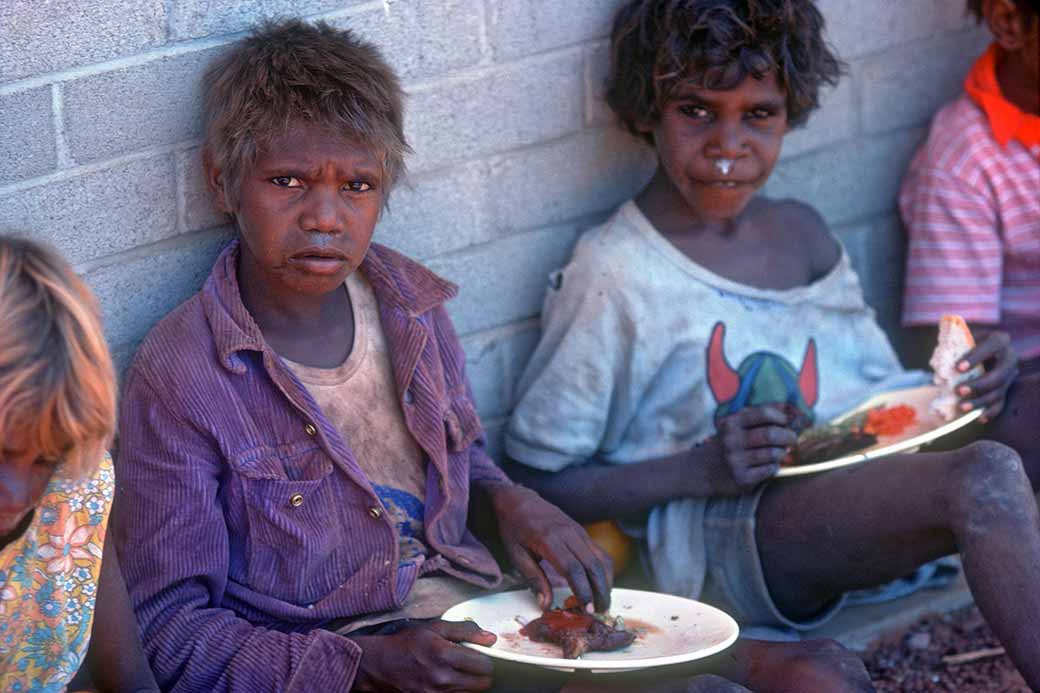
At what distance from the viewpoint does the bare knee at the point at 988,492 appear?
2914 mm

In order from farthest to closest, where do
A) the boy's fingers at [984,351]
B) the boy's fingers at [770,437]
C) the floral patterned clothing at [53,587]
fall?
the boy's fingers at [984,351] → the boy's fingers at [770,437] → the floral patterned clothing at [53,587]

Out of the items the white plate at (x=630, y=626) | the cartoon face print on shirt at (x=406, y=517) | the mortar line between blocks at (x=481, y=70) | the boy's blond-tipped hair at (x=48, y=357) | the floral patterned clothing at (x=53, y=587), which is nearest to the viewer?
the boy's blond-tipped hair at (x=48, y=357)

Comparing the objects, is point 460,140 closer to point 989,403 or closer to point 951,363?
point 951,363

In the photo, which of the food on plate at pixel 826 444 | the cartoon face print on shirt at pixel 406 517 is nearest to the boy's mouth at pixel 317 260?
the cartoon face print on shirt at pixel 406 517

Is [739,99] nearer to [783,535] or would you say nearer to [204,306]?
[783,535]

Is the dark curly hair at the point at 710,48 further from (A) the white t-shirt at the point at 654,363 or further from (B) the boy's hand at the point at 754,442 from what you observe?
(B) the boy's hand at the point at 754,442

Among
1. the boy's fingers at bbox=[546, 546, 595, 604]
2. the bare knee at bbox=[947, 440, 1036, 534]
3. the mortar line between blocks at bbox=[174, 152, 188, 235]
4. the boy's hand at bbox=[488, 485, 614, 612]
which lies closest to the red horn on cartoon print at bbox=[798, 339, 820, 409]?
the bare knee at bbox=[947, 440, 1036, 534]

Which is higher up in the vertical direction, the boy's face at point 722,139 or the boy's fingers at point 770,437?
the boy's face at point 722,139

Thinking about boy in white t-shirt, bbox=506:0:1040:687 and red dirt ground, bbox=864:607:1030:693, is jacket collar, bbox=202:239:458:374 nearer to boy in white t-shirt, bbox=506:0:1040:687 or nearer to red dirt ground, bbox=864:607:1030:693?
boy in white t-shirt, bbox=506:0:1040:687

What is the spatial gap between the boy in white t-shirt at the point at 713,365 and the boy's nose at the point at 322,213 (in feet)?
2.65

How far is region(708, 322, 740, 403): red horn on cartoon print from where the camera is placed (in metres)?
3.57

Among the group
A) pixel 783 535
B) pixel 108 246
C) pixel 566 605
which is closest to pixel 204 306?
pixel 108 246

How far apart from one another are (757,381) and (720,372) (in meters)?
0.10

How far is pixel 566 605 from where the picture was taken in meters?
2.94
